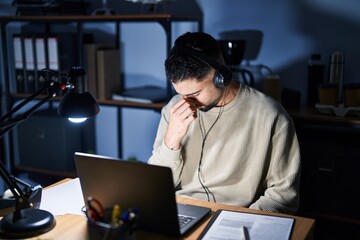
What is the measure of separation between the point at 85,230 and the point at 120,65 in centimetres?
181

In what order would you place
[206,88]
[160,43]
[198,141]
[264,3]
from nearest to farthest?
[206,88] < [198,141] < [264,3] < [160,43]

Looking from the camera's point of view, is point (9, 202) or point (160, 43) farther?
point (160, 43)

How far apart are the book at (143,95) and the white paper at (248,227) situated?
4.32ft

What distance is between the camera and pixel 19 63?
2.83 meters

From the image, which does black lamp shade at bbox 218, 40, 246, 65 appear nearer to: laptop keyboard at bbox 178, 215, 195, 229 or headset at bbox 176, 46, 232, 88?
headset at bbox 176, 46, 232, 88

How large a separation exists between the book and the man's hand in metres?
0.89

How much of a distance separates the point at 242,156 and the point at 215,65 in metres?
0.36

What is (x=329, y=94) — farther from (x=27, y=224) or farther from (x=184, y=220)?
(x=27, y=224)

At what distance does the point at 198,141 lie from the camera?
1.72m

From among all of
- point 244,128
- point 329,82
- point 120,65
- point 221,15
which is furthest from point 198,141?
point 120,65

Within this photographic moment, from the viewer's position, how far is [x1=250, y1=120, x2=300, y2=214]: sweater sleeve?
60.2 inches

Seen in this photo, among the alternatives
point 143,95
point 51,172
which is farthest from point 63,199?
point 51,172

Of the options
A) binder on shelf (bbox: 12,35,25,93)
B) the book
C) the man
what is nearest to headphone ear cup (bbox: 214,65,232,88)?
the man

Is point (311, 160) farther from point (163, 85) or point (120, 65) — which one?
point (120, 65)
